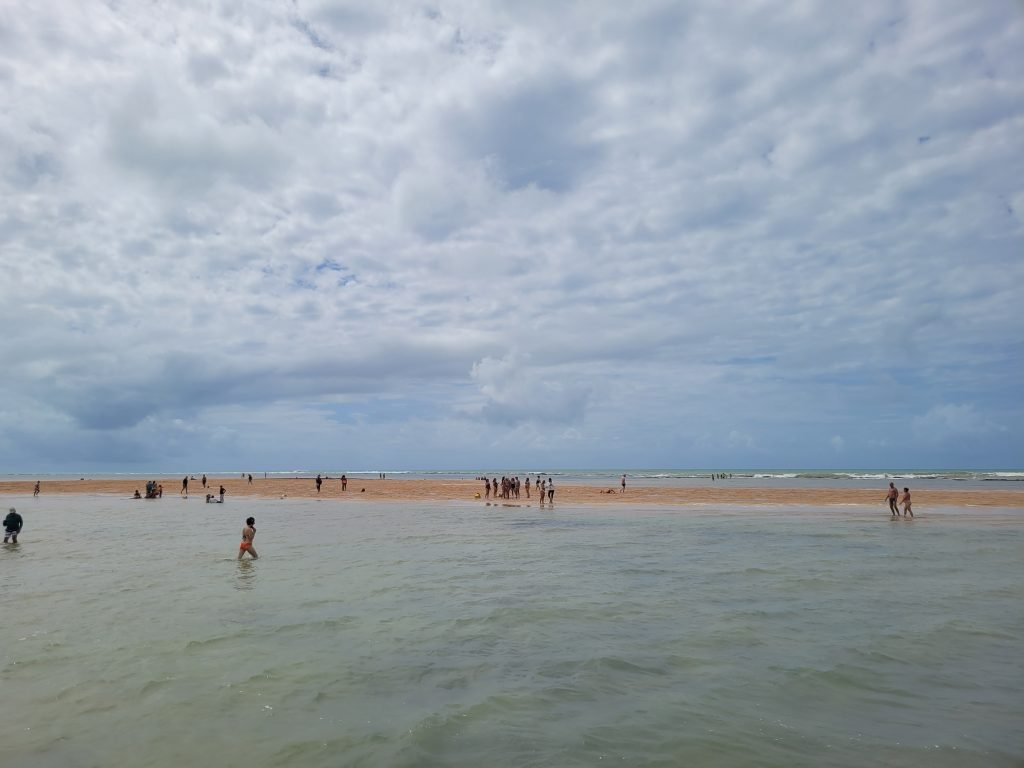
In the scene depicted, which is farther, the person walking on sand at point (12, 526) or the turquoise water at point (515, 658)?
the person walking on sand at point (12, 526)

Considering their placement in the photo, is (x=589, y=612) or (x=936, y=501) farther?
(x=936, y=501)

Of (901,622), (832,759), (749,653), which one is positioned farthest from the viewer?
(901,622)

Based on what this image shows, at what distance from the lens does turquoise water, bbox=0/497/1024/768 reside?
25.6 ft

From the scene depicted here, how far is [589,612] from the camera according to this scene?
14.6m

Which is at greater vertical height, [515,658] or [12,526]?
[12,526]

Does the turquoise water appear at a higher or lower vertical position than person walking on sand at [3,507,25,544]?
lower

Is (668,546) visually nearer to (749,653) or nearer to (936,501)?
(749,653)

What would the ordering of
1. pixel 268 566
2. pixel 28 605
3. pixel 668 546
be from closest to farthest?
pixel 28 605
pixel 268 566
pixel 668 546

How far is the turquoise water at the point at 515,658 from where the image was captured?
25.6 feet

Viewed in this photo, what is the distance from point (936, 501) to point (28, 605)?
6310 centimetres

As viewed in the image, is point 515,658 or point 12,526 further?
point 12,526

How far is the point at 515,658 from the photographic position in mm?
11227

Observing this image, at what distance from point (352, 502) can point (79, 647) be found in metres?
45.5

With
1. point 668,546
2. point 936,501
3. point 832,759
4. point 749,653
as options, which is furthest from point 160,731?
point 936,501
